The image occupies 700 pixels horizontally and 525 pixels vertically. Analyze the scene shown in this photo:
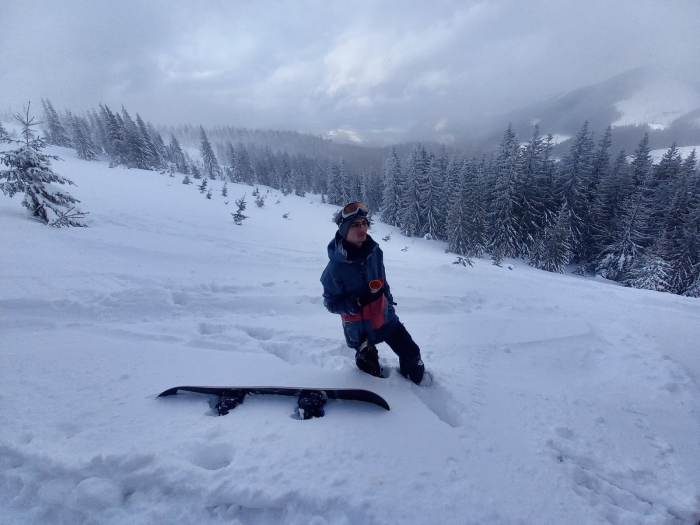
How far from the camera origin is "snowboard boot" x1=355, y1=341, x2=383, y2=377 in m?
3.46

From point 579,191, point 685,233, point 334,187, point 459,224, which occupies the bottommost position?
point 459,224

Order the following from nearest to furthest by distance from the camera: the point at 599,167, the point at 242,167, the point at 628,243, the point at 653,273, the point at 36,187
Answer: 1. the point at 36,187
2. the point at 653,273
3. the point at 628,243
4. the point at 599,167
5. the point at 242,167

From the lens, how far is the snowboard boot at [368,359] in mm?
3465

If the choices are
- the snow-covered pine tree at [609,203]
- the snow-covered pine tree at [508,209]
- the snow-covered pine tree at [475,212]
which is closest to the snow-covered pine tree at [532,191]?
the snow-covered pine tree at [508,209]

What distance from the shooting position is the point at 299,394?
2941mm

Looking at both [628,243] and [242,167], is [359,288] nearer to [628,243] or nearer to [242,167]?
[628,243]

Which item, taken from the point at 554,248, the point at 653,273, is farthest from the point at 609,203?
the point at 653,273

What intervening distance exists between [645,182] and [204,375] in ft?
141

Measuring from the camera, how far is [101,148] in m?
70.8

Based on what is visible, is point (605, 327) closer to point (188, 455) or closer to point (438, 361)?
point (438, 361)

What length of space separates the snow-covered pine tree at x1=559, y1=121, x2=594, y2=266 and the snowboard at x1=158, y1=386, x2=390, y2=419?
35709mm

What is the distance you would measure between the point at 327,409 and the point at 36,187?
10690 mm

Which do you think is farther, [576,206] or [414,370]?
[576,206]

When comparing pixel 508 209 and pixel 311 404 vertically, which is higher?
pixel 508 209
